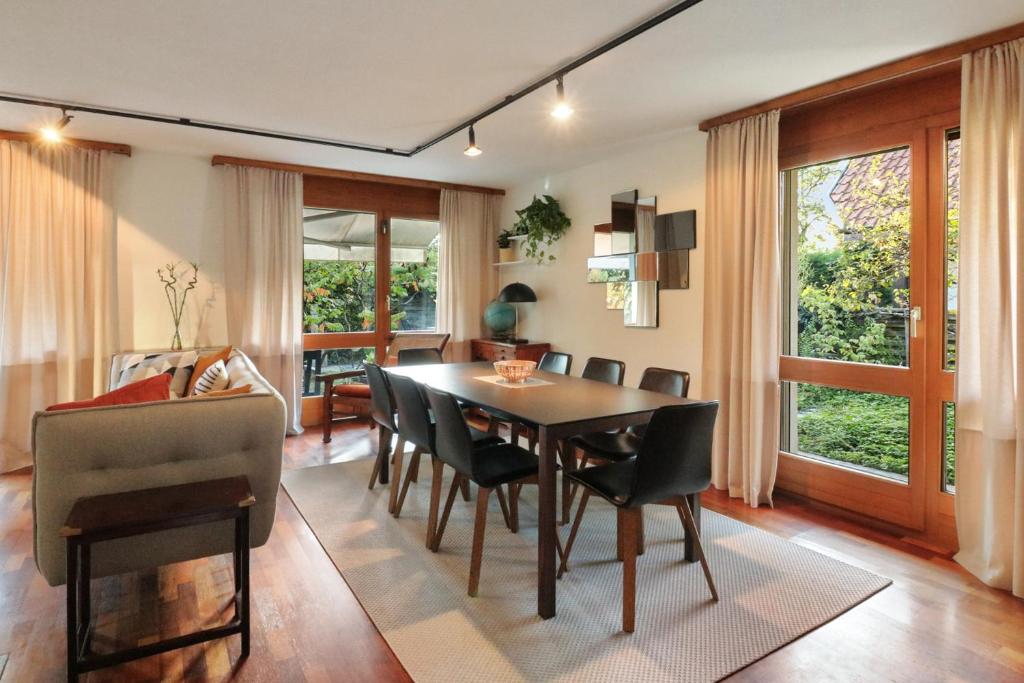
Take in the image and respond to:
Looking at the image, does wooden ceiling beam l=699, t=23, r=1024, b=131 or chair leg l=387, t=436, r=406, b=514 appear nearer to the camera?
wooden ceiling beam l=699, t=23, r=1024, b=131

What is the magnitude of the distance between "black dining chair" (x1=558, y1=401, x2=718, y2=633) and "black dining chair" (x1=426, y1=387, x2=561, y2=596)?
0.37 metres

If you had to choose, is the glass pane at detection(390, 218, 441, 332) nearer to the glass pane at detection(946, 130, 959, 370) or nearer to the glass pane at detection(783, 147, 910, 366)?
the glass pane at detection(783, 147, 910, 366)

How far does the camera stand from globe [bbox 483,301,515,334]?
5637mm

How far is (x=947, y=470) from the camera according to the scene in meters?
2.94

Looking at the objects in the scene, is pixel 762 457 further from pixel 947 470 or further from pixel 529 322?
pixel 529 322

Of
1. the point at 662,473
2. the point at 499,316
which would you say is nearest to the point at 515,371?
the point at 662,473

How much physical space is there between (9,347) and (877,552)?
18.6 feet

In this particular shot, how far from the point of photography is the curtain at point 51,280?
4.06 metres

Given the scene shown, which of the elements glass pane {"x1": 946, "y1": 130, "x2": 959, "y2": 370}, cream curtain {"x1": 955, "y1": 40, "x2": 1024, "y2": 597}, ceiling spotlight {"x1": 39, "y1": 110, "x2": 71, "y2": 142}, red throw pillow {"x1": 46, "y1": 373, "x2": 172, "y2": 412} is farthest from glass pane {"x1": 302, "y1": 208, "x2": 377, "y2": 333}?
cream curtain {"x1": 955, "y1": 40, "x2": 1024, "y2": 597}

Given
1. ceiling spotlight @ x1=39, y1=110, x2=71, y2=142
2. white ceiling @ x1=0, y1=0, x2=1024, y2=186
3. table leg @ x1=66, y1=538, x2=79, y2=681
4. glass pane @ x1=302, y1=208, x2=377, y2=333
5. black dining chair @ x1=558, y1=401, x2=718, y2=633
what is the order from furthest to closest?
glass pane @ x1=302, y1=208, x2=377, y2=333 < ceiling spotlight @ x1=39, y1=110, x2=71, y2=142 < white ceiling @ x1=0, y1=0, x2=1024, y2=186 < black dining chair @ x1=558, y1=401, x2=718, y2=633 < table leg @ x1=66, y1=538, x2=79, y2=681

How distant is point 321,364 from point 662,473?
414 cm

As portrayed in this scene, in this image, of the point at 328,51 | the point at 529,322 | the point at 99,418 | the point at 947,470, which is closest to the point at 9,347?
the point at 99,418

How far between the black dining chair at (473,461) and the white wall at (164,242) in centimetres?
317

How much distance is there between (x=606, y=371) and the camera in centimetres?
362
